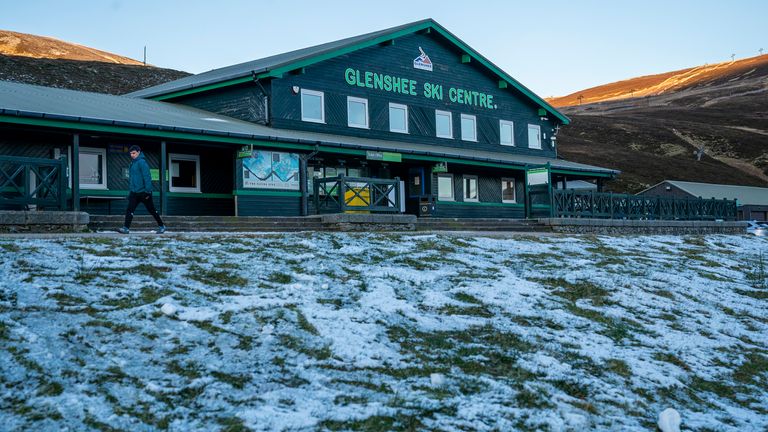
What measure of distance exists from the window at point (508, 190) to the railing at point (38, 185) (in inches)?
834

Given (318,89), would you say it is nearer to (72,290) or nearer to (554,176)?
(554,176)

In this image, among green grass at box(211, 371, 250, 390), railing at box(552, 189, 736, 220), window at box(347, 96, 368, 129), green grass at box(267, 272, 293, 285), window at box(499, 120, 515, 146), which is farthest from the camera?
window at box(499, 120, 515, 146)

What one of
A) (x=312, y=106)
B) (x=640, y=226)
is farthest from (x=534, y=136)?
(x=312, y=106)

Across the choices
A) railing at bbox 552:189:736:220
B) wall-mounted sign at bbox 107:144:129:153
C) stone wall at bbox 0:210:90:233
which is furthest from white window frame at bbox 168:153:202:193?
railing at bbox 552:189:736:220

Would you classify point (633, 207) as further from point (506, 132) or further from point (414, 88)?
point (414, 88)

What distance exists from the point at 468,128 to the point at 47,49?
149 metres

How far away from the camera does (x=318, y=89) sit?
1088 inches

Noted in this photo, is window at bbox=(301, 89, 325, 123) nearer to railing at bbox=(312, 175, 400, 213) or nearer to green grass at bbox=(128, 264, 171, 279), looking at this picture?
railing at bbox=(312, 175, 400, 213)

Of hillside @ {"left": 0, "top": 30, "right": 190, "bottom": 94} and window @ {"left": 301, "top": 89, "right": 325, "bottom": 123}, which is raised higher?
hillside @ {"left": 0, "top": 30, "right": 190, "bottom": 94}

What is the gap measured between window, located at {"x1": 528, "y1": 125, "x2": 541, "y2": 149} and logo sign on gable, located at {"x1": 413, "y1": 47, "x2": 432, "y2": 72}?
6.68 meters

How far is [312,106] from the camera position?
27469mm

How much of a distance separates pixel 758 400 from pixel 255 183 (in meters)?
18.4

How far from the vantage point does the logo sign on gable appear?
30.9m

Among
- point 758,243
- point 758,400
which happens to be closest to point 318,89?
point 758,243
